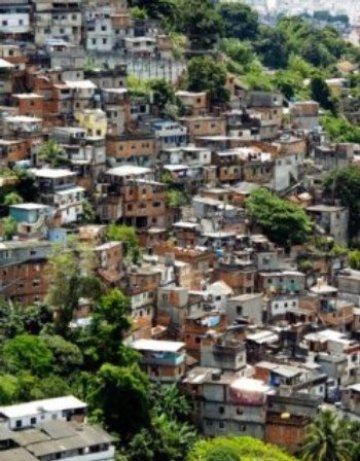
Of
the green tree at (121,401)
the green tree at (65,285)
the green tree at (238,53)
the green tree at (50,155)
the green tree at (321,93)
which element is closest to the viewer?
the green tree at (121,401)

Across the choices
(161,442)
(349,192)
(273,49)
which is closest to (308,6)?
(273,49)

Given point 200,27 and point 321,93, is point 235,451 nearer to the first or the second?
point 200,27

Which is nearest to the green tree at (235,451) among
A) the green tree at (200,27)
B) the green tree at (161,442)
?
the green tree at (161,442)

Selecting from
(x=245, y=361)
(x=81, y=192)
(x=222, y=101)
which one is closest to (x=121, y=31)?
(x=222, y=101)

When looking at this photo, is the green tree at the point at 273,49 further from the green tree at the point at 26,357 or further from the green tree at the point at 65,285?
the green tree at the point at 26,357

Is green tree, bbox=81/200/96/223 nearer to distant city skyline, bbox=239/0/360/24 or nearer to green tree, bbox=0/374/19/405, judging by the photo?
green tree, bbox=0/374/19/405

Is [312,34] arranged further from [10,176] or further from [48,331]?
[48,331]
